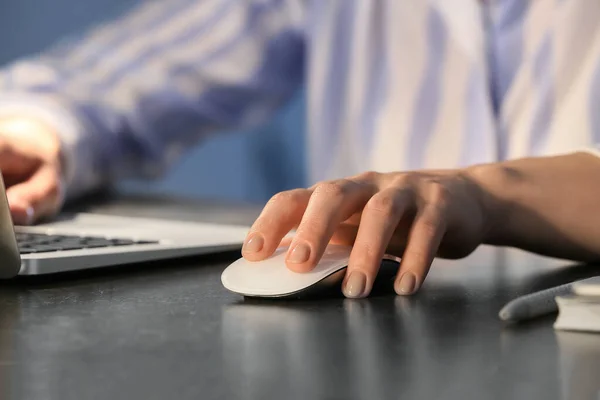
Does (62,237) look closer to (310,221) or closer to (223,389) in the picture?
(310,221)

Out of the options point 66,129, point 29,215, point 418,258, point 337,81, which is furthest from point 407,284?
point 337,81

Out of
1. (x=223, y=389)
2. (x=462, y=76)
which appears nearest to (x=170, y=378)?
(x=223, y=389)

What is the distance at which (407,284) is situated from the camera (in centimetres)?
51

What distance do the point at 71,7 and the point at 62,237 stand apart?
1731 mm

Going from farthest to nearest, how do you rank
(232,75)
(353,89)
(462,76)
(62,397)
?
(232,75), (353,89), (462,76), (62,397)

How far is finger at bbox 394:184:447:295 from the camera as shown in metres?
0.51

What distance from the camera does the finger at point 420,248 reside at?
510mm

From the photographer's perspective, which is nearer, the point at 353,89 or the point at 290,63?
the point at 353,89

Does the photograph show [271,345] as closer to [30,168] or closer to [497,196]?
[497,196]

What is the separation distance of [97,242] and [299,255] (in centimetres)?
21

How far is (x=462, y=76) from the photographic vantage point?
4.40 feet

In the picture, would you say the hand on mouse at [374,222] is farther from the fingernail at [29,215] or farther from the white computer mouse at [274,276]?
the fingernail at [29,215]

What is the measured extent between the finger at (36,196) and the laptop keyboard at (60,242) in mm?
124

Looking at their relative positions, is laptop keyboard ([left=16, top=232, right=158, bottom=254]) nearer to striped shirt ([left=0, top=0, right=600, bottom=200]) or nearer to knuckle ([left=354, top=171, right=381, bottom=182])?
knuckle ([left=354, top=171, right=381, bottom=182])
